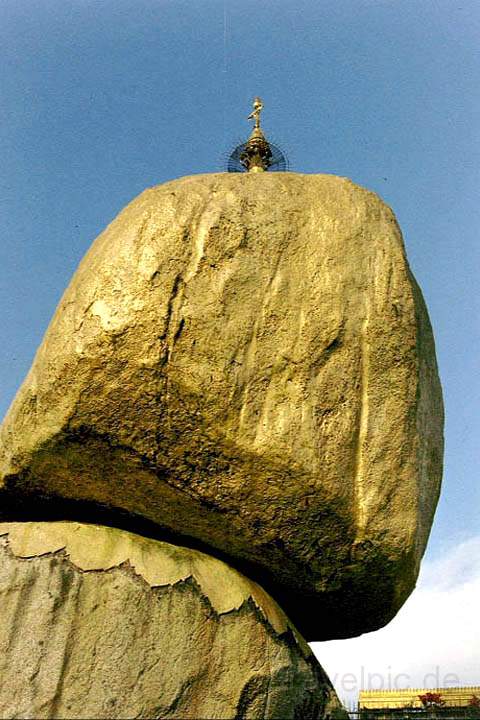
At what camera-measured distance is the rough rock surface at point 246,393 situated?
317 centimetres

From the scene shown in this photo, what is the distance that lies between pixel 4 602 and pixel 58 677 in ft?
1.35

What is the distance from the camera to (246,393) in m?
3.20

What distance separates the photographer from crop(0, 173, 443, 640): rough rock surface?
3.17 m

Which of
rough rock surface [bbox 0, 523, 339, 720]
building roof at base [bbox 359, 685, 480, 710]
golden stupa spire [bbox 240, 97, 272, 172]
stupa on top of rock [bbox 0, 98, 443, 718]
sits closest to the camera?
rough rock surface [bbox 0, 523, 339, 720]

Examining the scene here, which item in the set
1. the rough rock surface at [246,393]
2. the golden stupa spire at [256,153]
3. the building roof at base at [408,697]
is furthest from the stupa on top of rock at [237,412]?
the golden stupa spire at [256,153]

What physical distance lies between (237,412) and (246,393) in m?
0.10

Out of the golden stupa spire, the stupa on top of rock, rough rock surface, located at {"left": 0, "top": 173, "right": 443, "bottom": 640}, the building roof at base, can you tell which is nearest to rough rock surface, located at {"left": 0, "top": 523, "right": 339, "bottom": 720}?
the stupa on top of rock

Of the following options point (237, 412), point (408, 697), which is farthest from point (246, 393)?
point (408, 697)

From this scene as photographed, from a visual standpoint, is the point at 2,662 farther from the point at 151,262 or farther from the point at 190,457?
the point at 151,262

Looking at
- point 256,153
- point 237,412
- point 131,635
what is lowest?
point 131,635

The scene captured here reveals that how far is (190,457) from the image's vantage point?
10.5 feet

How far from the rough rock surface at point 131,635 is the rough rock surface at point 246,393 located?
23 cm

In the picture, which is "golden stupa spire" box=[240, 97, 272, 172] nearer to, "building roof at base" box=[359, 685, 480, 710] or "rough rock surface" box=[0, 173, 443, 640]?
"building roof at base" box=[359, 685, 480, 710]

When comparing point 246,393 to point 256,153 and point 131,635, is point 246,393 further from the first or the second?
point 256,153
